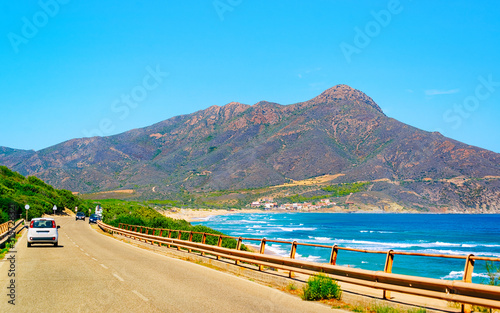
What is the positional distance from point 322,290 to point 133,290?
4.56 meters

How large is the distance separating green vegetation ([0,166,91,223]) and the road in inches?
1233

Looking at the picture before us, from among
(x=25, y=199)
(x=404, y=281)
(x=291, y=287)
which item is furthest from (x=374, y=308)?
(x=25, y=199)

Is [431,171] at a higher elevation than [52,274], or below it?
higher

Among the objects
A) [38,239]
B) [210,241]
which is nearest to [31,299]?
[38,239]

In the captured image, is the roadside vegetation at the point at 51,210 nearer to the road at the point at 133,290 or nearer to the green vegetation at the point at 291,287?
the road at the point at 133,290

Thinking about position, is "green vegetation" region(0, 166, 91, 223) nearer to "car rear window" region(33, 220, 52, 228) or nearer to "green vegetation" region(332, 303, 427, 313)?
"car rear window" region(33, 220, 52, 228)

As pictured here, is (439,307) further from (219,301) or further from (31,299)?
(31,299)

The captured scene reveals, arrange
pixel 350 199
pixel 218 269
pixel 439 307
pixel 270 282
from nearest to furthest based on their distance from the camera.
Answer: pixel 439 307 → pixel 270 282 → pixel 218 269 → pixel 350 199

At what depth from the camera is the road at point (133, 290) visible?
902cm

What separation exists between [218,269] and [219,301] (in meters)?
6.55

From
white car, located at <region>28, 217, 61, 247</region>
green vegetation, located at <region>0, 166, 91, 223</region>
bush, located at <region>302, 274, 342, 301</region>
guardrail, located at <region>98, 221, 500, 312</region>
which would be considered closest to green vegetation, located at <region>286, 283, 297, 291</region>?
guardrail, located at <region>98, 221, 500, 312</region>

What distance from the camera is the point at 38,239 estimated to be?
2552cm

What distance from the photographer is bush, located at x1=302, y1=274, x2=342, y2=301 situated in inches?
397

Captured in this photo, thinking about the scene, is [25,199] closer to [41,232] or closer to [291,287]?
[41,232]
